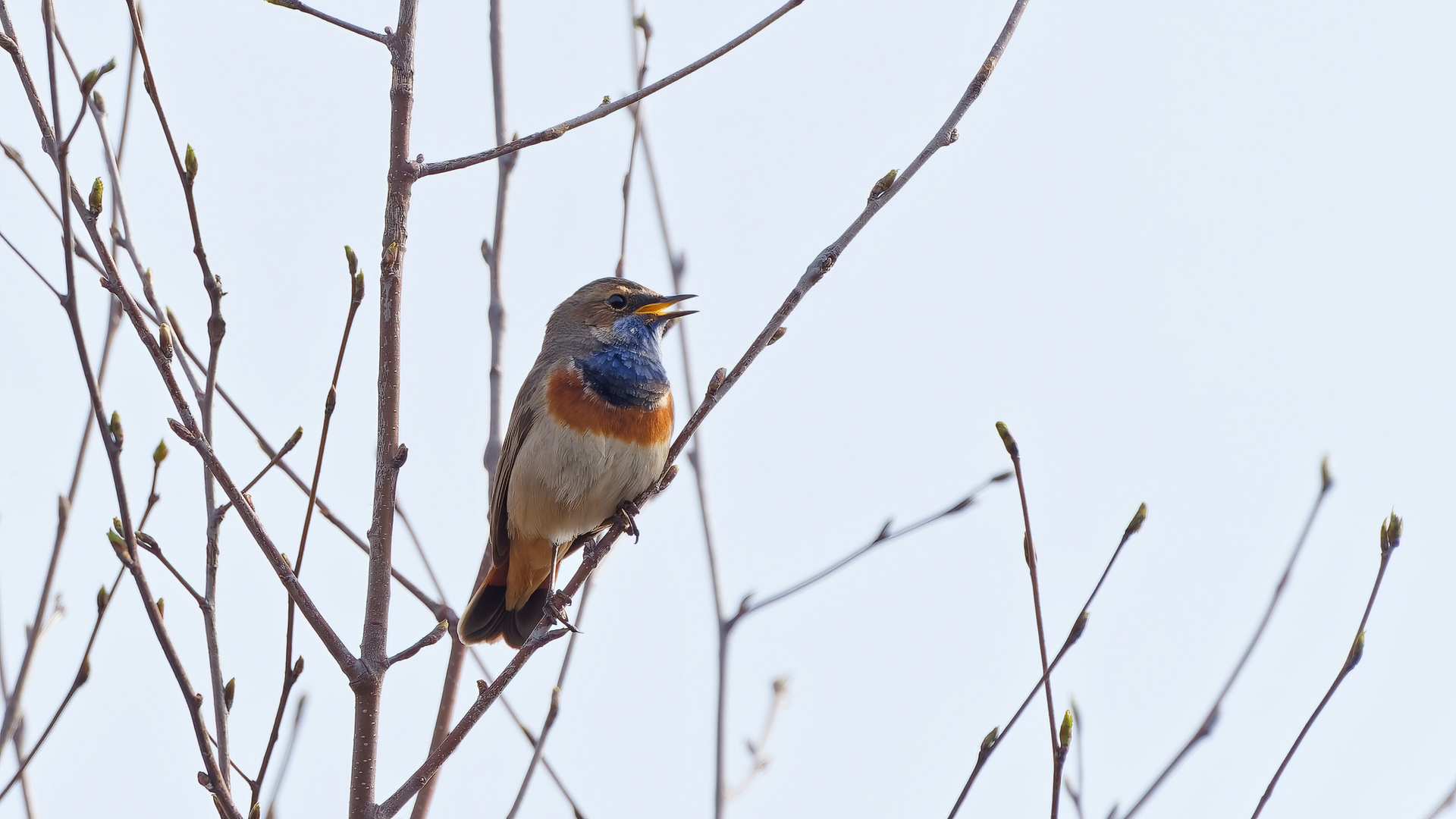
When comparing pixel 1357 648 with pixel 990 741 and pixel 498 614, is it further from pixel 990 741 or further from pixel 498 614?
pixel 498 614

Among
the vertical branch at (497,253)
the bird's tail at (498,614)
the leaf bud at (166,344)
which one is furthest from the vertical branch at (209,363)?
the bird's tail at (498,614)

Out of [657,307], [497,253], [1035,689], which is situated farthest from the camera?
[657,307]

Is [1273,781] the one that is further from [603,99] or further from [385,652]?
[603,99]

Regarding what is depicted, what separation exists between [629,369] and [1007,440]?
9.97ft

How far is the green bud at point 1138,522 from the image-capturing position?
3861mm

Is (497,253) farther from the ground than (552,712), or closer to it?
farther from the ground

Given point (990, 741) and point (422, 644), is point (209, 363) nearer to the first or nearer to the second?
point (422, 644)

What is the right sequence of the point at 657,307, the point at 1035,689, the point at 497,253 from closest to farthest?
1. the point at 1035,689
2. the point at 497,253
3. the point at 657,307

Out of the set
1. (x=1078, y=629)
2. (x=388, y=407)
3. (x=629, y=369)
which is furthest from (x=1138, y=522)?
(x=629, y=369)

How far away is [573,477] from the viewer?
6211 mm

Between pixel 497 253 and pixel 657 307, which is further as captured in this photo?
pixel 657 307

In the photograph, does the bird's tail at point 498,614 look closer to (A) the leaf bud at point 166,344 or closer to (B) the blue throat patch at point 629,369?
(B) the blue throat patch at point 629,369

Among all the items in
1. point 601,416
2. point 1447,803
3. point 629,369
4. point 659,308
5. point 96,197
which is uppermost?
point 659,308

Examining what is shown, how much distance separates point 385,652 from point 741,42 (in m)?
2.23
